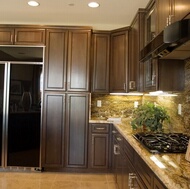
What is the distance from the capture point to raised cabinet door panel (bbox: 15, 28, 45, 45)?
13.7 feet

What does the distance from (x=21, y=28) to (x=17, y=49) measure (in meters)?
0.38

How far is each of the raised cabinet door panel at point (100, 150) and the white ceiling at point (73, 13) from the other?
6.57ft

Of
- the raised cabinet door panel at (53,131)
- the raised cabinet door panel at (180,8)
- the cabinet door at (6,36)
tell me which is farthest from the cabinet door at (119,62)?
the raised cabinet door panel at (180,8)

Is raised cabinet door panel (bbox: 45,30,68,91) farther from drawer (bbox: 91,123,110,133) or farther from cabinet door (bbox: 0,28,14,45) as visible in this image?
drawer (bbox: 91,123,110,133)

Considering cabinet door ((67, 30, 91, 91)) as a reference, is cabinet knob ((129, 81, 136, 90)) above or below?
below

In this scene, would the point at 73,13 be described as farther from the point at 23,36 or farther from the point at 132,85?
the point at 132,85

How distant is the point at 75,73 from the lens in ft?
13.7

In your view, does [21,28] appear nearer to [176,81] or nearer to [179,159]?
[176,81]

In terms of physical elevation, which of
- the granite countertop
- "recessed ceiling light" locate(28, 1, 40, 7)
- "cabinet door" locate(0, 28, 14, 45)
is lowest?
the granite countertop

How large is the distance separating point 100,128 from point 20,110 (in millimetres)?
1390

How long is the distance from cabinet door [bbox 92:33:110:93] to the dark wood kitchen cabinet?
2.22 ft

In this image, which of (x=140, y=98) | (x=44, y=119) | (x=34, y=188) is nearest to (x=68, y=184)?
(x=34, y=188)

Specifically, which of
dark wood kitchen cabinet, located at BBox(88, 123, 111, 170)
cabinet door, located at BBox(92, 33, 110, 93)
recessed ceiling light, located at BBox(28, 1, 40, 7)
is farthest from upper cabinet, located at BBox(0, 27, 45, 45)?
dark wood kitchen cabinet, located at BBox(88, 123, 111, 170)

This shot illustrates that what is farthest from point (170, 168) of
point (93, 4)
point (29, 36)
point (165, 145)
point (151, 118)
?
point (29, 36)
